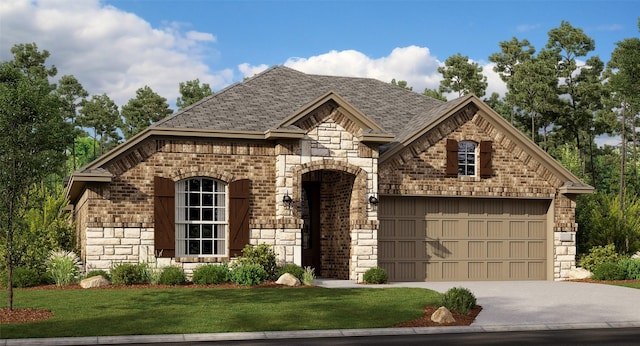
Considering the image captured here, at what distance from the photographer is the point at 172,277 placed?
71.2 feet

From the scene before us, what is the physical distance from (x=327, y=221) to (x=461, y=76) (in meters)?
27.8

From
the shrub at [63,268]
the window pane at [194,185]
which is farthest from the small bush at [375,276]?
the shrub at [63,268]

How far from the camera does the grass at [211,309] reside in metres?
14.5

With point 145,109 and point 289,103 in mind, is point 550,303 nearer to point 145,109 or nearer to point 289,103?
point 289,103

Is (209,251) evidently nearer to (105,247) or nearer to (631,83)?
(105,247)

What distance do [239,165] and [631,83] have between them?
13.5m

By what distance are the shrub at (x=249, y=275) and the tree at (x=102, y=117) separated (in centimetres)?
3608

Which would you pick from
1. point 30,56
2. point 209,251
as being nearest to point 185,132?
point 209,251

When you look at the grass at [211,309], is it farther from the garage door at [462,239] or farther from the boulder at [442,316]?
the garage door at [462,239]

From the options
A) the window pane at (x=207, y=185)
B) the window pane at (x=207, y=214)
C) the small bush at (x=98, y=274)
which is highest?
the window pane at (x=207, y=185)

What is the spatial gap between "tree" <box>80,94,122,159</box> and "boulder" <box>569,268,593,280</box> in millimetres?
37134

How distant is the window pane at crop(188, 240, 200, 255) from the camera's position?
23.4 metres

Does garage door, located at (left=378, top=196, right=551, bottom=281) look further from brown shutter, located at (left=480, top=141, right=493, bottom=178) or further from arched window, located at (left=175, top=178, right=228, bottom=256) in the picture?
arched window, located at (left=175, top=178, right=228, bottom=256)

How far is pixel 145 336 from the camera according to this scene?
45.1 ft
